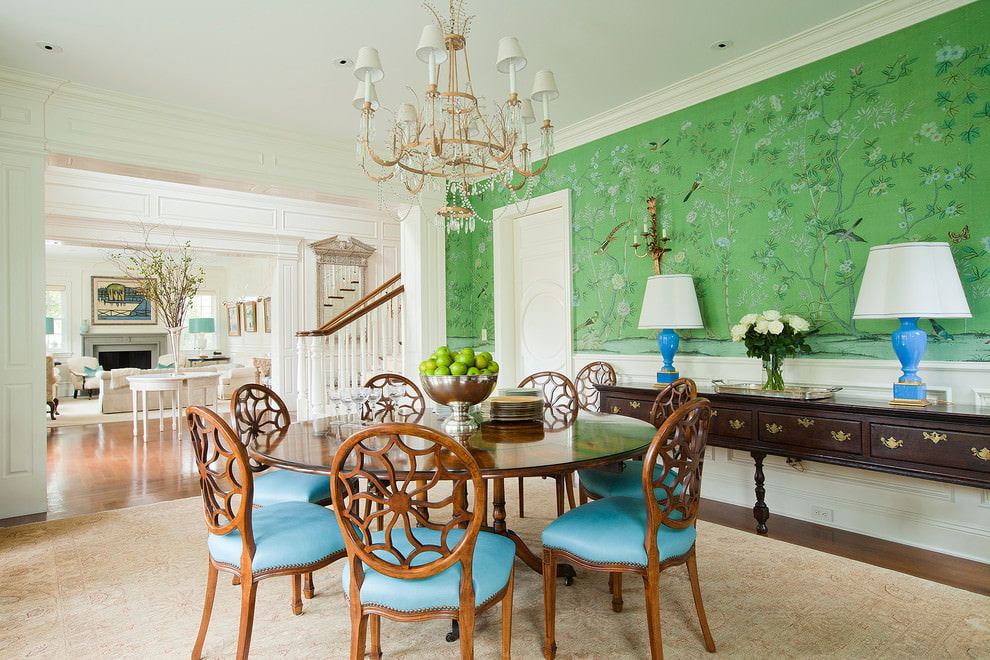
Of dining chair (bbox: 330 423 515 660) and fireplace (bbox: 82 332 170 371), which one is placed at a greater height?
fireplace (bbox: 82 332 170 371)

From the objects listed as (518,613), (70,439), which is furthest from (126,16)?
(70,439)

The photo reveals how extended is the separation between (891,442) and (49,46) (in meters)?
4.92

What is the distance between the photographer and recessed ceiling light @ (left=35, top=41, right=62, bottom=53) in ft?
10.8

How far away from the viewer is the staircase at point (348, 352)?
4.82m

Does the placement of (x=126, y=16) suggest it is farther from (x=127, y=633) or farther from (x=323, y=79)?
(x=127, y=633)

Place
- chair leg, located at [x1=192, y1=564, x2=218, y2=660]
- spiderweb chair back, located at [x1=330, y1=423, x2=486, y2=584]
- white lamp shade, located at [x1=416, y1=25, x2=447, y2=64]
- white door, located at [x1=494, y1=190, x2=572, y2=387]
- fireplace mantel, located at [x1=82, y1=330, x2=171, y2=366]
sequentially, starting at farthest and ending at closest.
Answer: fireplace mantel, located at [x1=82, y1=330, x2=171, y2=366]
white door, located at [x1=494, y1=190, x2=572, y2=387]
white lamp shade, located at [x1=416, y1=25, x2=447, y2=64]
chair leg, located at [x1=192, y1=564, x2=218, y2=660]
spiderweb chair back, located at [x1=330, y1=423, x2=486, y2=584]

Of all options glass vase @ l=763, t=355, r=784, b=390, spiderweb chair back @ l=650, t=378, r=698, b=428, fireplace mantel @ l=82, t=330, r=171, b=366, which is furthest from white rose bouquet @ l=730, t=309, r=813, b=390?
fireplace mantel @ l=82, t=330, r=171, b=366

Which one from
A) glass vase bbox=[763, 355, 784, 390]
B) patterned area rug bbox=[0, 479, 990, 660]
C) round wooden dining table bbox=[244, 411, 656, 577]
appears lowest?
patterned area rug bbox=[0, 479, 990, 660]

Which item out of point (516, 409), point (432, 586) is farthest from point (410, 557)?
point (516, 409)

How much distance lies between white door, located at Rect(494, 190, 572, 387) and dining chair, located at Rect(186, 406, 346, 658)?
3.11m

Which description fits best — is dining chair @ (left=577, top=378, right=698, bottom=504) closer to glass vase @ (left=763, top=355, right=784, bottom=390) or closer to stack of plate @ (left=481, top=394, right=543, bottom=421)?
stack of plate @ (left=481, top=394, right=543, bottom=421)

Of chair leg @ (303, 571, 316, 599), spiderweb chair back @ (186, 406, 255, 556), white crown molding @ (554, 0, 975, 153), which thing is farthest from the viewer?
white crown molding @ (554, 0, 975, 153)

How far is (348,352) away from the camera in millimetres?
5344

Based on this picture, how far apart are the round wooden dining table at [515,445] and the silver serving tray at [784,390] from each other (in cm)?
93
